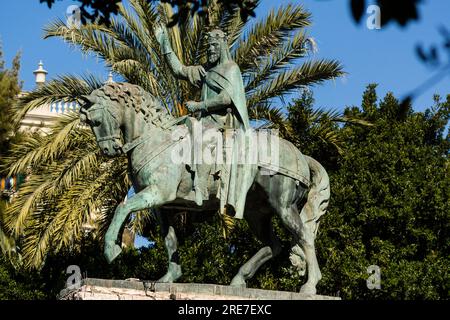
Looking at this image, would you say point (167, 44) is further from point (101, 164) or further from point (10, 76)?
point (10, 76)

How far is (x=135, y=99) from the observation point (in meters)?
14.1

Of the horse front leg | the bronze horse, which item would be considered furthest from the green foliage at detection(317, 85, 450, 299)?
the horse front leg

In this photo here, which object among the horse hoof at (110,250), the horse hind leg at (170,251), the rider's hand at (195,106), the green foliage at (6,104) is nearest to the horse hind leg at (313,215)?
the horse hind leg at (170,251)

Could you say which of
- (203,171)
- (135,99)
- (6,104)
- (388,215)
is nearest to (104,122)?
(135,99)

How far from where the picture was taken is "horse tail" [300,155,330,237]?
14984 mm

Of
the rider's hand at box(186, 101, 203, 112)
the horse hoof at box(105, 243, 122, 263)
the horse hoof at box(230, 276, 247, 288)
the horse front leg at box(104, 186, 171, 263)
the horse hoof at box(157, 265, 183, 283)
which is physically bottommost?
the horse hoof at box(230, 276, 247, 288)

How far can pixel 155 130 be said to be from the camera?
14125 millimetres

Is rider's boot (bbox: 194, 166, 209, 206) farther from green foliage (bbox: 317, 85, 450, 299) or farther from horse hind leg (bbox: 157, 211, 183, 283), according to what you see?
green foliage (bbox: 317, 85, 450, 299)

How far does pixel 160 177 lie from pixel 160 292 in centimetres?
121

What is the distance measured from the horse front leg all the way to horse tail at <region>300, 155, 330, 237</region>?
1.99 m

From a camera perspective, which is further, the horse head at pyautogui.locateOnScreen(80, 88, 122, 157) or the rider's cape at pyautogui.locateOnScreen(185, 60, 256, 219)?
the rider's cape at pyautogui.locateOnScreen(185, 60, 256, 219)

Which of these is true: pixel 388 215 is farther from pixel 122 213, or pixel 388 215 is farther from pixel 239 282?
pixel 122 213

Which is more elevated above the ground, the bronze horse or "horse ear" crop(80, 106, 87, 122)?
"horse ear" crop(80, 106, 87, 122)
